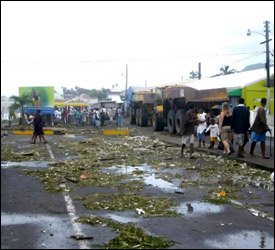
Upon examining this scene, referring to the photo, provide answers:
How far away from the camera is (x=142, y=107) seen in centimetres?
3291

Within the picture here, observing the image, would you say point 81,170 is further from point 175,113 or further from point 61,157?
point 175,113

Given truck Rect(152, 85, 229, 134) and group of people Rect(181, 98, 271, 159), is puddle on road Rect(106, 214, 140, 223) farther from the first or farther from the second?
truck Rect(152, 85, 229, 134)

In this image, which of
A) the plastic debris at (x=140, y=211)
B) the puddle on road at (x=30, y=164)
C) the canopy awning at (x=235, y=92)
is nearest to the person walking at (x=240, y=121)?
the puddle on road at (x=30, y=164)

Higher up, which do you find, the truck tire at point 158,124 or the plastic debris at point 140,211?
the truck tire at point 158,124

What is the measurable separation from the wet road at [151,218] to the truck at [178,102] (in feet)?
38.6

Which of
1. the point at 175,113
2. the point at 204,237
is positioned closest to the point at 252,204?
the point at 204,237

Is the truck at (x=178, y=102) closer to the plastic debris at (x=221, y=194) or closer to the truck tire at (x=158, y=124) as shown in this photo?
the truck tire at (x=158, y=124)

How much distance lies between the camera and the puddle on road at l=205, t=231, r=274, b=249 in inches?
199

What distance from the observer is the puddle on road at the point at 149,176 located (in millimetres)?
9016

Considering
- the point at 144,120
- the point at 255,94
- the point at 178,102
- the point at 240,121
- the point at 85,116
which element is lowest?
the point at 144,120

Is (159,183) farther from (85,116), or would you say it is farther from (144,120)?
(85,116)

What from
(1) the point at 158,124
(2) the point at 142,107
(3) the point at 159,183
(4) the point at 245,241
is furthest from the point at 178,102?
(4) the point at 245,241

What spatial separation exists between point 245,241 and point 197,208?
6.05 feet

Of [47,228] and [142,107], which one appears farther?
[142,107]
